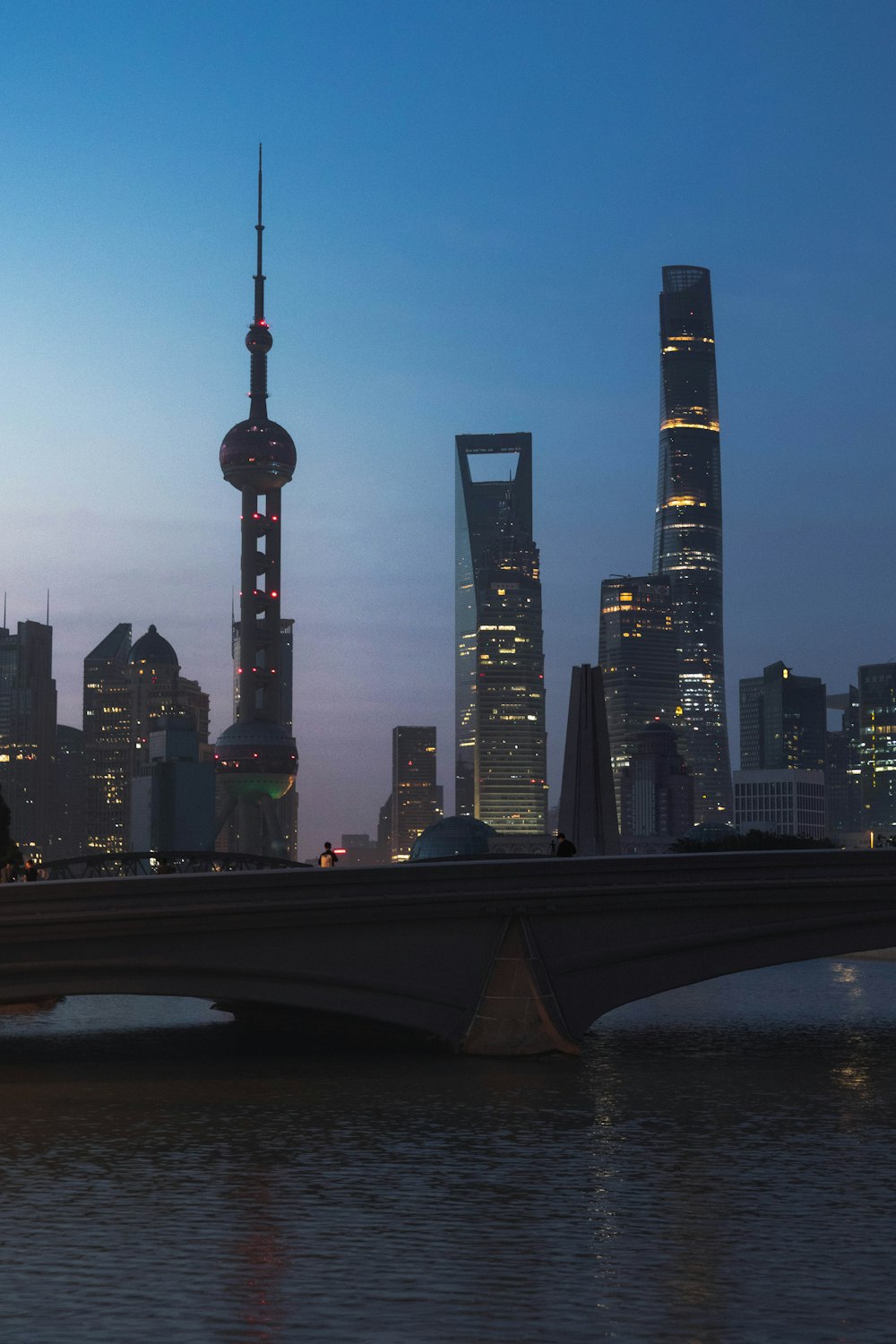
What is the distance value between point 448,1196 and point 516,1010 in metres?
20.5

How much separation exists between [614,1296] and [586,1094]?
1931 centimetres

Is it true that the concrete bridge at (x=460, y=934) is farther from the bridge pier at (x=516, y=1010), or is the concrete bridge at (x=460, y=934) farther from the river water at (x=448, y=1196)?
the river water at (x=448, y=1196)

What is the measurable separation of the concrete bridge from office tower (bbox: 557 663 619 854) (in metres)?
24.0

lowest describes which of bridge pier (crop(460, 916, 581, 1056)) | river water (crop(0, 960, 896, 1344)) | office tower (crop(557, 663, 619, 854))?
river water (crop(0, 960, 896, 1344))

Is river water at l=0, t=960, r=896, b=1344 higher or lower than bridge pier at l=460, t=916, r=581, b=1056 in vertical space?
A: lower

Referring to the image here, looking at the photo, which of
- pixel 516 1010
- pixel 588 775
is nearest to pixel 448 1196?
pixel 516 1010

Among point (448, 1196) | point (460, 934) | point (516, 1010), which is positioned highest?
point (460, 934)

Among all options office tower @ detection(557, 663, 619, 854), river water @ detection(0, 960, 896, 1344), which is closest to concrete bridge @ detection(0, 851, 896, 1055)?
river water @ detection(0, 960, 896, 1344)

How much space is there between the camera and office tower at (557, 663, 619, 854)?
245ft

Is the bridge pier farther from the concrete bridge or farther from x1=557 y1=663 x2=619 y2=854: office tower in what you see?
x1=557 y1=663 x2=619 y2=854: office tower

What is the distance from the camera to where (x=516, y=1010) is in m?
47.3

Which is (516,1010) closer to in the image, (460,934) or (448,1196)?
(460,934)

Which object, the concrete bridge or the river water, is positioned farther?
the concrete bridge

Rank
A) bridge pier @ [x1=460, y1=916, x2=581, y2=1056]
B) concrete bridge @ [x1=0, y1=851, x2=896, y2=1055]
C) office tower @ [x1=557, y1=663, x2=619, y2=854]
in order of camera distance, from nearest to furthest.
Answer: concrete bridge @ [x1=0, y1=851, x2=896, y2=1055] → bridge pier @ [x1=460, y1=916, x2=581, y2=1056] → office tower @ [x1=557, y1=663, x2=619, y2=854]
